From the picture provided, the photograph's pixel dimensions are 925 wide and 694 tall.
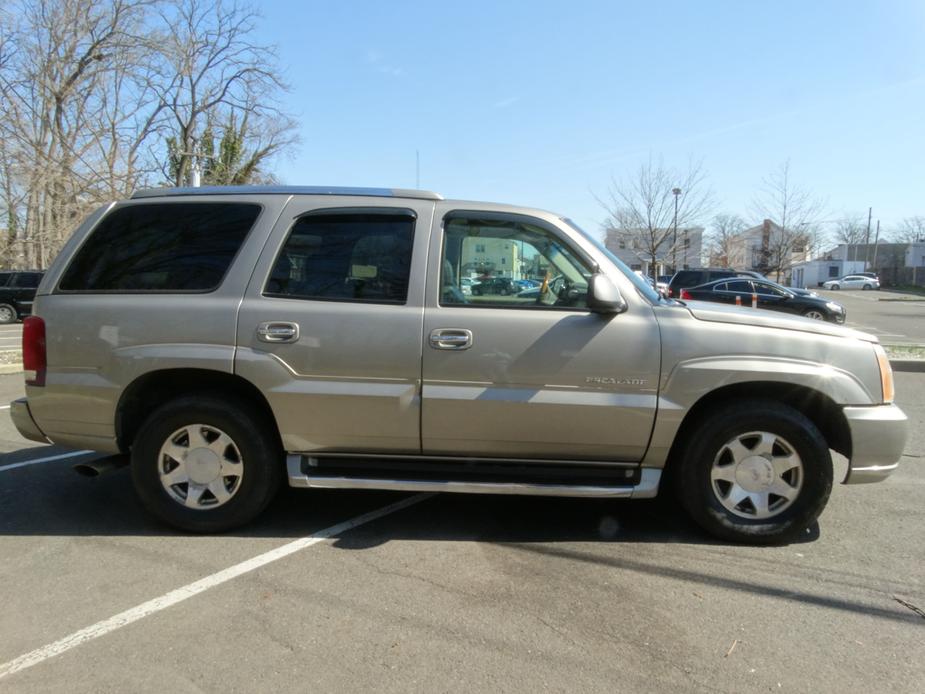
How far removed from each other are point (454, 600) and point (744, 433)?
1.85 meters

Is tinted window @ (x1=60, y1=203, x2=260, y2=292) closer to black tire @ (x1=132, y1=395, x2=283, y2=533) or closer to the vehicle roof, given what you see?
the vehicle roof

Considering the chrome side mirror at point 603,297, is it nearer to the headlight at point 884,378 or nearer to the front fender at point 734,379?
the front fender at point 734,379

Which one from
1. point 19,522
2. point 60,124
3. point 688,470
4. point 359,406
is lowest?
point 19,522

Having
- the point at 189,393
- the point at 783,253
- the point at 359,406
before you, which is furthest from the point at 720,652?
the point at 783,253

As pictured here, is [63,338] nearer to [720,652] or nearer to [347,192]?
[347,192]

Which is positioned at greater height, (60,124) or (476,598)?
(60,124)

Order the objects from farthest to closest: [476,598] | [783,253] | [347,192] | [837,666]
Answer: [783,253]
[347,192]
[476,598]
[837,666]

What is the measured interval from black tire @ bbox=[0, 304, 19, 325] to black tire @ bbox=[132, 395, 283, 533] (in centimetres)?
2255

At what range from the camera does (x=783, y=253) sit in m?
39.5

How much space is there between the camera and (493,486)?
3.70m

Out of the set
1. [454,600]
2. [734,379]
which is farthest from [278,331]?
[734,379]

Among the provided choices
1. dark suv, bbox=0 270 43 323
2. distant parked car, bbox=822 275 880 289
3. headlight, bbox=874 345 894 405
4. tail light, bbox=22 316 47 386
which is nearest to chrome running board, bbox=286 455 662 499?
headlight, bbox=874 345 894 405

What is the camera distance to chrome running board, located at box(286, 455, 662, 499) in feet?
12.1

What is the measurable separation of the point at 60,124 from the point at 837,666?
32.7 meters
